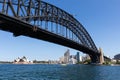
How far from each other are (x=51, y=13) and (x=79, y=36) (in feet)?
147

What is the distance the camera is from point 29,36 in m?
69.9

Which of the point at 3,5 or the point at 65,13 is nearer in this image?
the point at 3,5

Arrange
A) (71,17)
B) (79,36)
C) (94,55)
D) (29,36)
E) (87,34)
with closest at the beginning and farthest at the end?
(29,36) < (71,17) < (79,36) < (87,34) < (94,55)

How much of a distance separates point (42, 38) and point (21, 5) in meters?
21.8

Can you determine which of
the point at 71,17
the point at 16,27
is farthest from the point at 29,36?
the point at 71,17

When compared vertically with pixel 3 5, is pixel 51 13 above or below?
above

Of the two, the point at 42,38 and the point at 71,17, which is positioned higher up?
the point at 71,17

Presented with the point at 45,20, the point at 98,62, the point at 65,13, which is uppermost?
the point at 65,13

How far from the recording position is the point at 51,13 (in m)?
78.2

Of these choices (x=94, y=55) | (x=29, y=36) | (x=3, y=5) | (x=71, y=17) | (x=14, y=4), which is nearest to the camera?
(x=3, y=5)

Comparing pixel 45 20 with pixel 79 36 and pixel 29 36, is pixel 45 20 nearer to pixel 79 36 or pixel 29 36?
pixel 29 36

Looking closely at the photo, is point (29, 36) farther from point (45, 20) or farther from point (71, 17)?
point (71, 17)

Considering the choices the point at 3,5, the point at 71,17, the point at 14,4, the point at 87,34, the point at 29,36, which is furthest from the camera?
the point at 87,34

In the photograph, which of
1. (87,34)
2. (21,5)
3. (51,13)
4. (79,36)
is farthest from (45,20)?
(87,34)
